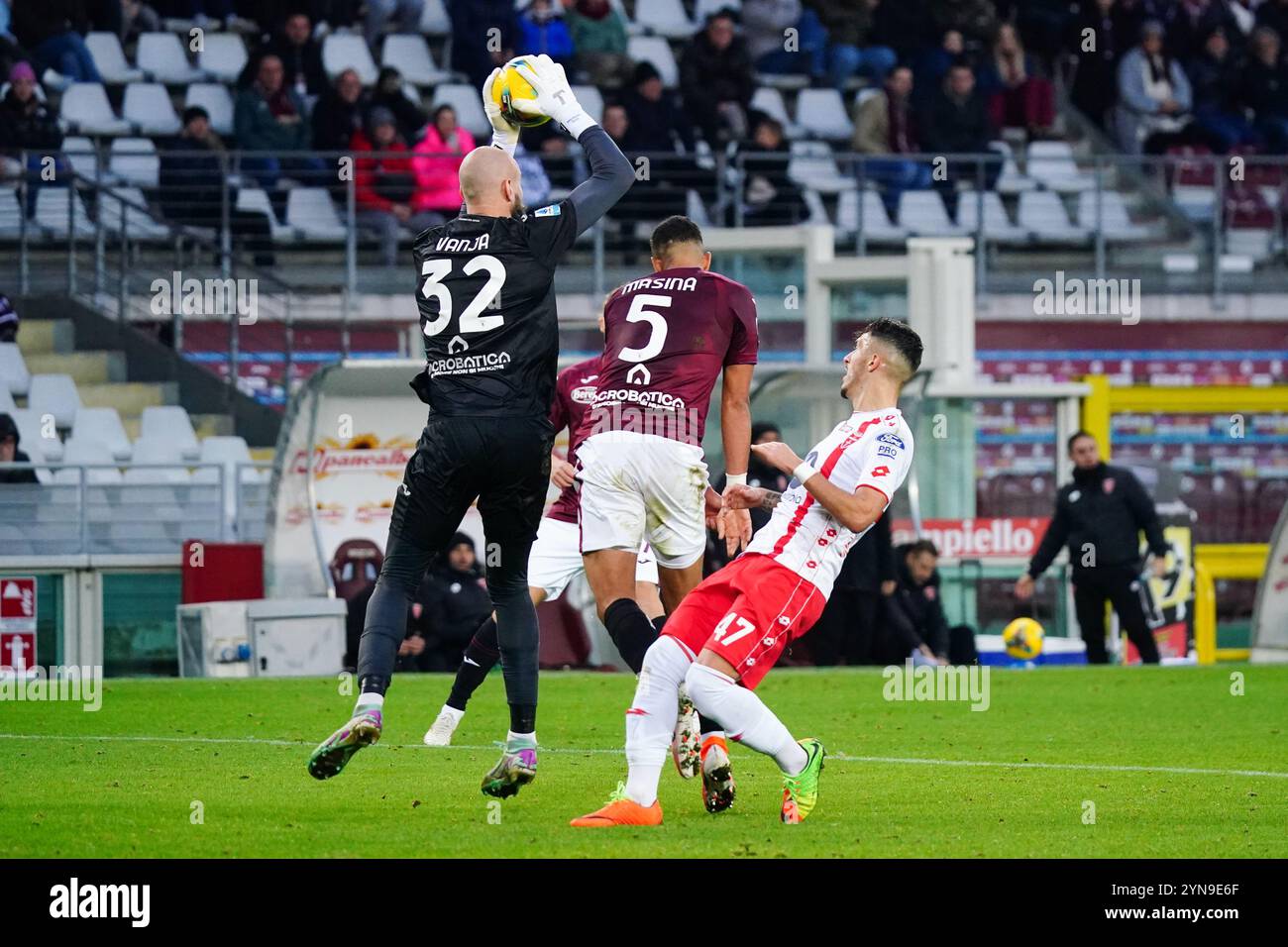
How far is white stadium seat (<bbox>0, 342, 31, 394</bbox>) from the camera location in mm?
18969

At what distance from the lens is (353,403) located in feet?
56.4

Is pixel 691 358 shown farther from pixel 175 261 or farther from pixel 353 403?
pixel 175 261

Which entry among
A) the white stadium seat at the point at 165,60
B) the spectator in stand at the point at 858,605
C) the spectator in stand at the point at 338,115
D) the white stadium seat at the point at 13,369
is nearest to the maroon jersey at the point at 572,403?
the spectator in stand at the point at 858,605

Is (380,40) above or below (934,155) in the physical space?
above

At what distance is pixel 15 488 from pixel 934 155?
9.83m

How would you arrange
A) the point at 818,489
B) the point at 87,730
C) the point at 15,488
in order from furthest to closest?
the point at 15,488, the point at 87,730, the point at 818,489

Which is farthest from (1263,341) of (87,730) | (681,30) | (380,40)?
(87,730)

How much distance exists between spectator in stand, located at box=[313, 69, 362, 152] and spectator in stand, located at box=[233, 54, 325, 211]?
0.20m

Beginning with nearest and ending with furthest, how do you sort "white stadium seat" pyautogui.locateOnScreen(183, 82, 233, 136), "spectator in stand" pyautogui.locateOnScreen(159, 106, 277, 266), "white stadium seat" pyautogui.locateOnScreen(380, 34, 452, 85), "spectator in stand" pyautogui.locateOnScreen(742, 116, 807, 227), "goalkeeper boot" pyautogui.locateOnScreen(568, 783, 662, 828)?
"goalkeeper boot" pyautogui.locateOnScreen(568, 783, 662, 828)
"spectator in stand" pyautogui.locateOnScreen(159, 106, 277, 266)
"spectator in stand" pyautogui.locateOnScreen(742, 116, 807, 227)
"white stadium seat" pyautogui.locateOnScreen(183, 82, 233, 136)
"white stadium seat" pyautogui.locateOnScreen(380, 34, 452, 85)

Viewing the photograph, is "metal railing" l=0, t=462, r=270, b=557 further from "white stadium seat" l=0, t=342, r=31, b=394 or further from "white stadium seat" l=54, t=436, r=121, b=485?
"white stadium seat" l=0, t=342, r=31, b=394

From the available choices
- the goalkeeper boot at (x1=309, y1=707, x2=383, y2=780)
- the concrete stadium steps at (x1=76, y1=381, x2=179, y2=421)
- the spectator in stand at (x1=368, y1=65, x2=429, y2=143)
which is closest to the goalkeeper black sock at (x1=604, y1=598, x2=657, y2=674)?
the goalkeeper boot at (x1=309, y1=707, x2=383, y2=780)

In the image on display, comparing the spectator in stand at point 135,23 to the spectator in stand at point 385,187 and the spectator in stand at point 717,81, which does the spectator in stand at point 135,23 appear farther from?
the spectator in stand at point 717,81

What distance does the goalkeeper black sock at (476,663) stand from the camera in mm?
9516

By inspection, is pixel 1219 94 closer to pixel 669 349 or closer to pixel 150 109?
pixel 150 109
